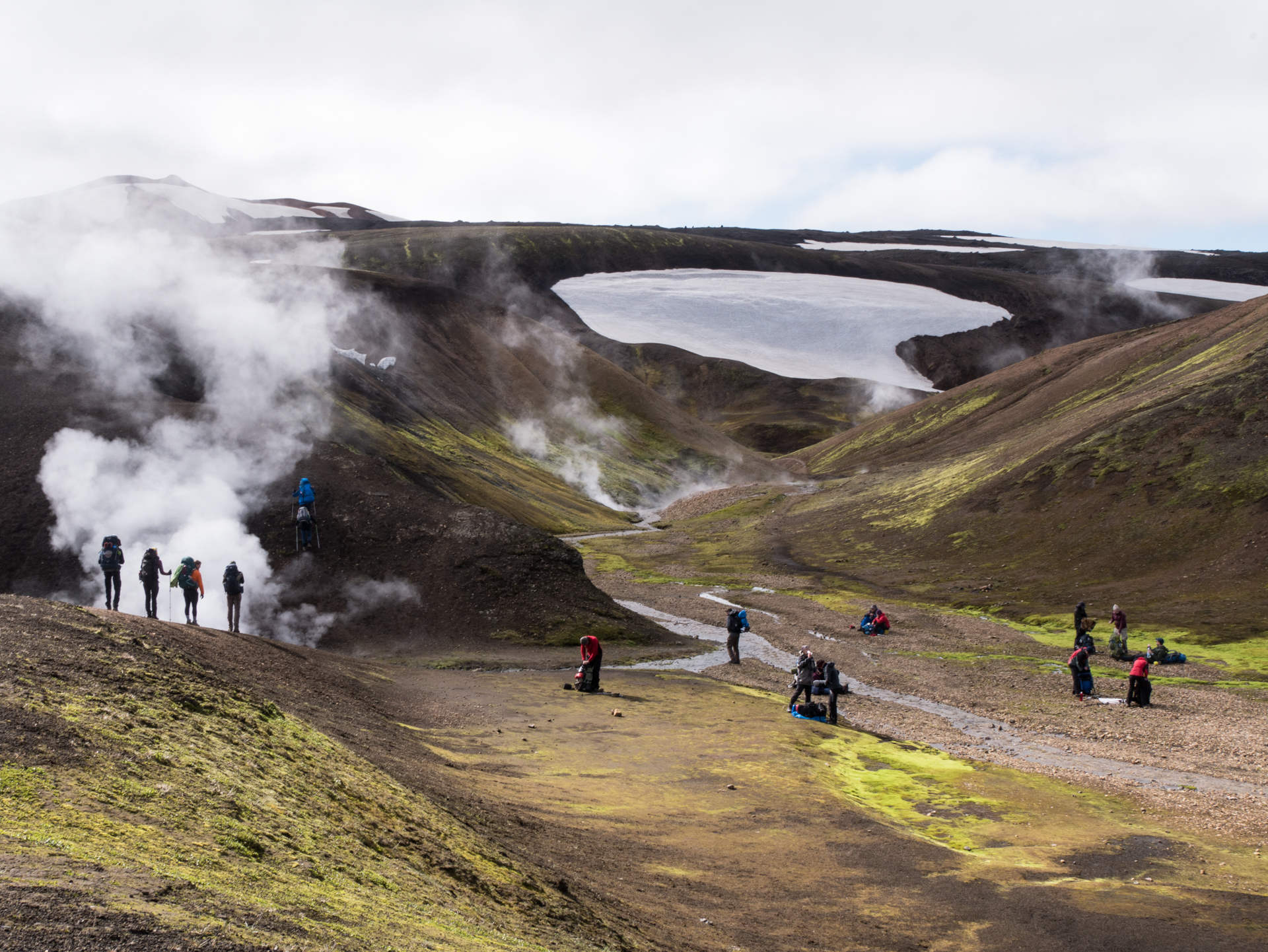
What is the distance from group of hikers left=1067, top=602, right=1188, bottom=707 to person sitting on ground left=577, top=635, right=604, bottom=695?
62.8ft

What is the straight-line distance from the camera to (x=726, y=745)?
96.8ft

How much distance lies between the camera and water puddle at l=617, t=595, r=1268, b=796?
89.8 ft

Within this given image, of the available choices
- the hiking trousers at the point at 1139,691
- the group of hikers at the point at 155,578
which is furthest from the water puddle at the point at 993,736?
the group of hikers at the point at 155,578

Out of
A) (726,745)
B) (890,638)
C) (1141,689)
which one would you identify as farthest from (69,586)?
(1141,689)

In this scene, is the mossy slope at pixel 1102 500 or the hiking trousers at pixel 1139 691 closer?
the hiking trousers at pixel 1139 691

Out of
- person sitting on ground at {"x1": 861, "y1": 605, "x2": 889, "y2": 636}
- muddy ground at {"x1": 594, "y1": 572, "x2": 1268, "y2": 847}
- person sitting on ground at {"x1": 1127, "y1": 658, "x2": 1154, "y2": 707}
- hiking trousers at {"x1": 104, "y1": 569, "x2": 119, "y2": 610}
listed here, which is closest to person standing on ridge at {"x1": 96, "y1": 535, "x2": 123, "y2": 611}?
hiking trousers at {"x1": 104, "y1": 569, "x2": 119, "y2": 610}

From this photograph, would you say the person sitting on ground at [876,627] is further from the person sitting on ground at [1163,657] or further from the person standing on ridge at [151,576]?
the person standing on ridge at [151,576]

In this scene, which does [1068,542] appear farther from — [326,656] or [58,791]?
[58,791]

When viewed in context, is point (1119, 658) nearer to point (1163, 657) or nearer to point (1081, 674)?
point (1163, 657)

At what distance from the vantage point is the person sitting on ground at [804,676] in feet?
112

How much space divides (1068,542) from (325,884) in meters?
67.5

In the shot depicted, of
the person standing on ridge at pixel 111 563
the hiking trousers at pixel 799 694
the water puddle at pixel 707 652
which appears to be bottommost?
the water puddle at pixel 707 652

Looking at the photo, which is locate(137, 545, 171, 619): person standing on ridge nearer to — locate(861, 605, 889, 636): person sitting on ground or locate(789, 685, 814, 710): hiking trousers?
locate(789, 685, 814, 710): hiking trousers

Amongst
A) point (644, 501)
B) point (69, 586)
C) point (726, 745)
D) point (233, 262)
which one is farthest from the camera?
point (644, 501)
